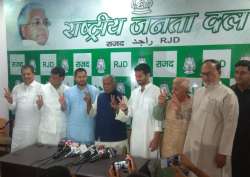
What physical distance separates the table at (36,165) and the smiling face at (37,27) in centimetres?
196

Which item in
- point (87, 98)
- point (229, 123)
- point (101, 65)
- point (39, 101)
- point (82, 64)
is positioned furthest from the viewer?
point (82, 64)

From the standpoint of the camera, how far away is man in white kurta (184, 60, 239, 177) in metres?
2.73

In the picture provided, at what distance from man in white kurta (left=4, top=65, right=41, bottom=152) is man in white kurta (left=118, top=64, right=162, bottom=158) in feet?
4.34

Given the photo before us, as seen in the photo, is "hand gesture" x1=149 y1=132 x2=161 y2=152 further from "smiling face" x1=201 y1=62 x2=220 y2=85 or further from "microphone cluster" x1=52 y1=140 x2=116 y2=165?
"smiling face" x1=201 y1=62 x2=220 y2=85

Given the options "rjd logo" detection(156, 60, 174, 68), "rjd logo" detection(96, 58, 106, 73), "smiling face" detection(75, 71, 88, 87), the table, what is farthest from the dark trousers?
"rjd logo" detection(96, 58, 106, 73)

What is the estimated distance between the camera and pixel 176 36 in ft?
12.0

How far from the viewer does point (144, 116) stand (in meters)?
3.37

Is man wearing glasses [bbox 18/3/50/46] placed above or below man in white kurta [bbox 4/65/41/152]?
above

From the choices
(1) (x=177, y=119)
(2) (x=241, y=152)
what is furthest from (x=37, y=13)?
(2) (x=241, y=152)

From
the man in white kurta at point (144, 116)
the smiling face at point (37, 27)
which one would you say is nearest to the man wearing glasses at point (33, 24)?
the smiling face at point (37, 27)

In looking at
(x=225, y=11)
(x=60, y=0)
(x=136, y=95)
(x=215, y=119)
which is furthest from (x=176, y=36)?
(x=60, y=0)

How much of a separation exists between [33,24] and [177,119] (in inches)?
110

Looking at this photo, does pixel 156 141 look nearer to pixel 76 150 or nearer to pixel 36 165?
pixel 76 150

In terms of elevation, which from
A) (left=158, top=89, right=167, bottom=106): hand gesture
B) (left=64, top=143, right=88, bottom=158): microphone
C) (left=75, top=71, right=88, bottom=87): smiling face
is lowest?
(left=64, top=143, right=88, bottom=158): microphone
